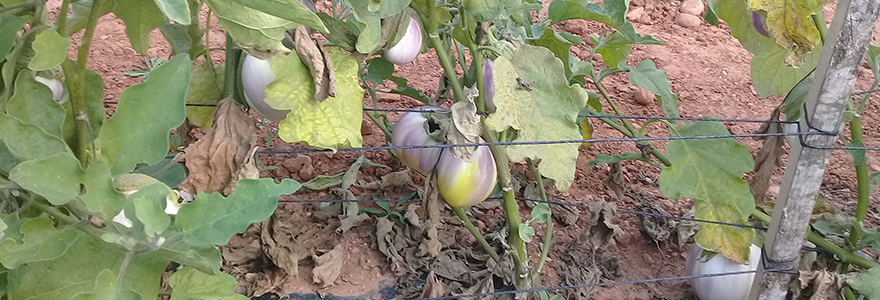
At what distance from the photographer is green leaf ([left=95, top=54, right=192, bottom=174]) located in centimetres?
67

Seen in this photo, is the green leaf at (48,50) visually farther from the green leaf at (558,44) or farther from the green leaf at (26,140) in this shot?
the green leaf at (558,44)

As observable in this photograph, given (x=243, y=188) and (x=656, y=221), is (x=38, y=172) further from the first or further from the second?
(x=656, y=221)

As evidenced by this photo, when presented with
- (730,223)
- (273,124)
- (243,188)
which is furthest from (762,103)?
(243,188)

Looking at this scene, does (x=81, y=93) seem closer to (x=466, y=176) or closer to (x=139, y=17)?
(x=139, y=17)

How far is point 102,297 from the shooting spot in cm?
60

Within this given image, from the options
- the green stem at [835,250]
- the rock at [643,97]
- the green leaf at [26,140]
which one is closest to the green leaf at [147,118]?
the green leaf at [26,140]

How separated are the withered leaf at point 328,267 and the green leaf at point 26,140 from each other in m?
0.66

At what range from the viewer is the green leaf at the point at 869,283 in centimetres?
104

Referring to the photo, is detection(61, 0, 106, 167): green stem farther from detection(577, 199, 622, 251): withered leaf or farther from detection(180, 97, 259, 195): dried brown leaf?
detection(577, 199, 622, 251): withered leaf

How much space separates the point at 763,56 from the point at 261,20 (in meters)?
0.97

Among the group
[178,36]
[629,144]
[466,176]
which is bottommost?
[629,144]

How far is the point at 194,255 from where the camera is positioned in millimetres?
617

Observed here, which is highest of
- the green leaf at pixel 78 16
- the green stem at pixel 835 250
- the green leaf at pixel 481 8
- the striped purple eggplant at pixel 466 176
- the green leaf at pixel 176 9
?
the green leaf at pixel 176 9

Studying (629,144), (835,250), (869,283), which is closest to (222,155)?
(869,283)
